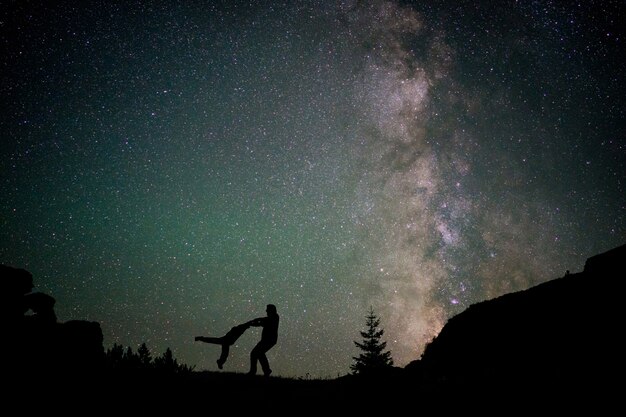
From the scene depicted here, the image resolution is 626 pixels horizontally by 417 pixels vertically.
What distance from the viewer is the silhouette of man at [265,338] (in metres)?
10.2

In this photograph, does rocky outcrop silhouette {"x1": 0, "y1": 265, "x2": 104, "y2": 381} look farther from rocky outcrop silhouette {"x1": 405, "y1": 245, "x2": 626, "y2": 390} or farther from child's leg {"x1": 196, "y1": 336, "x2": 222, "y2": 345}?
rocky outcrop silhouette {"x1": 405, "y1": 245, "x2": 626, "y2": 390}

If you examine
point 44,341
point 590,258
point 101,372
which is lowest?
point 101,372

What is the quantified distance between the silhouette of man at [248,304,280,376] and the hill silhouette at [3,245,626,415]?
17.5 inches

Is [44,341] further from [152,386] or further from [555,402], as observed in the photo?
[555,402]

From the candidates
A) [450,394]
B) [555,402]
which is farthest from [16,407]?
[555,402]

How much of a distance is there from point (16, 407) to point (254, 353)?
18.2ft

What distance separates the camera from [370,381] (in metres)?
9.34

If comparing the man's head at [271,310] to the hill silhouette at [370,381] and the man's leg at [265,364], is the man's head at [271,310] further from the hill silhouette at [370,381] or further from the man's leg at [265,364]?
the hill silhouette at [370,381]

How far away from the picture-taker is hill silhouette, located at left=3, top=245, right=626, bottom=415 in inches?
244

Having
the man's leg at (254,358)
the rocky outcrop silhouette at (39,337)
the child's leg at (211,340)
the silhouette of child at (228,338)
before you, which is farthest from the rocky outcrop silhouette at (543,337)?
the rocky outcrop silhouette at (39,337)

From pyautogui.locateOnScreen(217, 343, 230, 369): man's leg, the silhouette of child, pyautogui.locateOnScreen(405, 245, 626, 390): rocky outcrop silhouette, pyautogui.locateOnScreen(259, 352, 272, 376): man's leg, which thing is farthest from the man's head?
pyautogui.locateOnScreen(405, 245, 626, 390): rocky outcrop silhouette

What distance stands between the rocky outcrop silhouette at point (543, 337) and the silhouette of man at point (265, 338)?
465 cm

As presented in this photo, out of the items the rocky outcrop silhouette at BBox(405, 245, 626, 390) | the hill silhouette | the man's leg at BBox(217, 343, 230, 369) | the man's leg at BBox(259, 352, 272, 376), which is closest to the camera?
the hill silhouette

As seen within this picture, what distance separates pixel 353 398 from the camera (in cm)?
829
